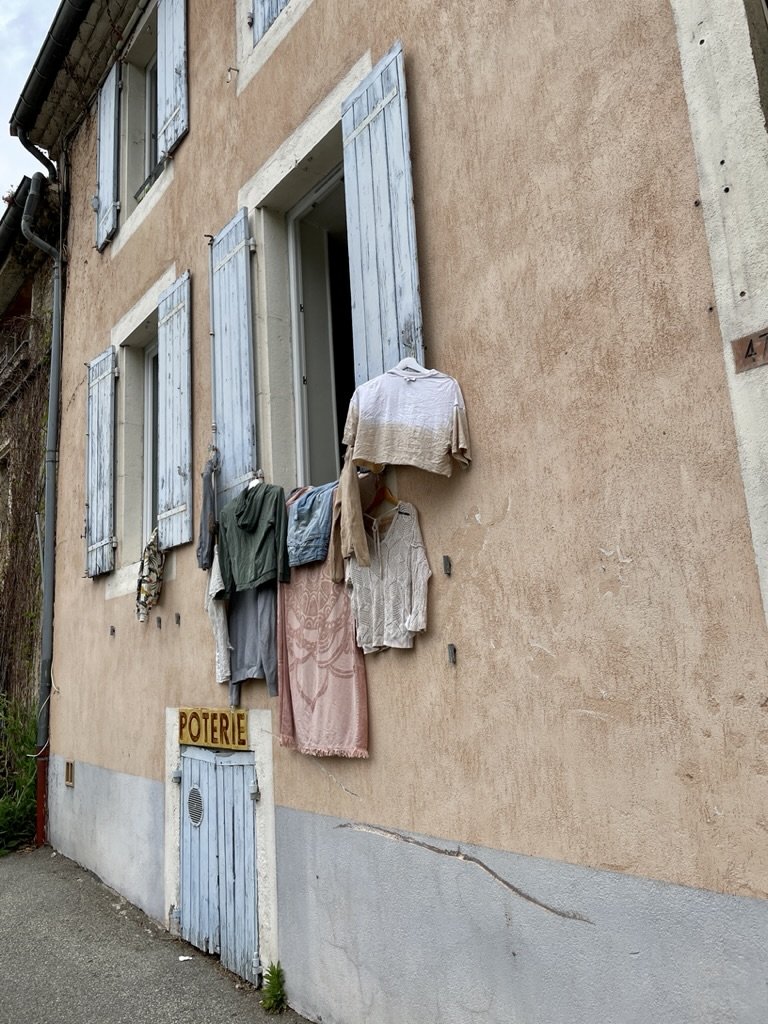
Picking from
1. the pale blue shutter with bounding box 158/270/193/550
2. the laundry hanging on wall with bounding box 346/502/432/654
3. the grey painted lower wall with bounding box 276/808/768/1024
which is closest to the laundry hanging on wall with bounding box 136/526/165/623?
the pale blue shutter with bounding box 158/270/193/550

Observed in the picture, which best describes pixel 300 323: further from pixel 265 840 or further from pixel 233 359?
pixel 265 840

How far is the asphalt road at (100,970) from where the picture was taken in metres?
3.62

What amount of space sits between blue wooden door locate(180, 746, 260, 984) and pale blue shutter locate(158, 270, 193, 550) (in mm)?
1316

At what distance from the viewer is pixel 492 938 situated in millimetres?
Result: 2635

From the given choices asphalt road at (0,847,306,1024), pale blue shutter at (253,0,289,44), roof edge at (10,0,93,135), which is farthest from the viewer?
roof edge at (10,0,93,135)

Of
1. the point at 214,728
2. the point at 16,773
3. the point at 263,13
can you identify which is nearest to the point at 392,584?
the point at 214,728

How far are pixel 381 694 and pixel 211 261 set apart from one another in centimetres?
283

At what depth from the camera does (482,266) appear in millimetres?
3002

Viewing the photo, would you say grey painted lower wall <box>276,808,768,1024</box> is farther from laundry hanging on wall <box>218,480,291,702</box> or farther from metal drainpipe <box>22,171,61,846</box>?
metal drainpipe <box>22,171,61,846</box>

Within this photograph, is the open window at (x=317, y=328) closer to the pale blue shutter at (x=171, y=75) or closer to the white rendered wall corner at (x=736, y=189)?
the pale blue shutter at (x=171, y=75)

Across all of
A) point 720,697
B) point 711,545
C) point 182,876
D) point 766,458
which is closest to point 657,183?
point 766,458

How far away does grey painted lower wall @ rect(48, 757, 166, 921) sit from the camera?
4902mm

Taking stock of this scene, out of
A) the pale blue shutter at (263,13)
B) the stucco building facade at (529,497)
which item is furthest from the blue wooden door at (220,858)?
the pale blue shutter at (263,13)

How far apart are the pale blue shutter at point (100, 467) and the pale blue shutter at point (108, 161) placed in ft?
3.34
